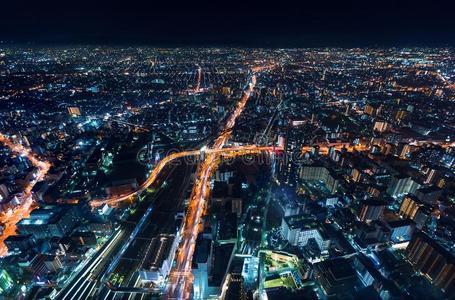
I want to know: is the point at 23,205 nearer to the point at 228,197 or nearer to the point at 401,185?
the point at 228,197

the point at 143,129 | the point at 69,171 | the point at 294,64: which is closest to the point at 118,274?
the point at 69,171

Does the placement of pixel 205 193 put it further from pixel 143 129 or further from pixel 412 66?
pixel 412 66

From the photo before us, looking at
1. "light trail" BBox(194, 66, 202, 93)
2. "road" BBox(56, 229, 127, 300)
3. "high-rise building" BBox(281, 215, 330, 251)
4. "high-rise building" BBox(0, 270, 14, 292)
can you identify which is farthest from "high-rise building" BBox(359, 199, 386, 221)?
"light trail" BBox(194, 66, 202, 93)

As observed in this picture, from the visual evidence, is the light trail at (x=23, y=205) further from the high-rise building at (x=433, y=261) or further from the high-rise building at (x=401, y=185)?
the high-rise building at (x=401, y=185)

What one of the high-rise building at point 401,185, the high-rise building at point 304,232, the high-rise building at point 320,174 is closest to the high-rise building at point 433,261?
the high-rise building at point 304,232

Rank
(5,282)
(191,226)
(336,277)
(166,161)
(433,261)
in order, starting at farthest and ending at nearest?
(166,161) < (191,226) < (433,261) < (5,282) < (336,277)

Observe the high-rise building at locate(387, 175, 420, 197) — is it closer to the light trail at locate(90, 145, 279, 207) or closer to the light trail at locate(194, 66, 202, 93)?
the light trail at locate(90, 145, 279, 207)

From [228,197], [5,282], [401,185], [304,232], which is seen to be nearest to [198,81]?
[228,197]

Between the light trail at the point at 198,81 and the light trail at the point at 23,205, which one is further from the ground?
the light trail at the point at 198,81
